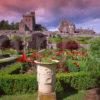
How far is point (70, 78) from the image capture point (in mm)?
12414

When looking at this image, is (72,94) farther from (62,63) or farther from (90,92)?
(62,63)

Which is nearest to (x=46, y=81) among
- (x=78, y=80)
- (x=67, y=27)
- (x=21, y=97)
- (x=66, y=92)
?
(x=21, y=97)

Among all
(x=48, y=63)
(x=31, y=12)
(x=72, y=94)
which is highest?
(x=31, y=12)

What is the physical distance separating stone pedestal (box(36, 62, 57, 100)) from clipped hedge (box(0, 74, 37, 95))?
3.12 feet

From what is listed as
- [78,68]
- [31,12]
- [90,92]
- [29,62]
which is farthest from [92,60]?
[31,12]

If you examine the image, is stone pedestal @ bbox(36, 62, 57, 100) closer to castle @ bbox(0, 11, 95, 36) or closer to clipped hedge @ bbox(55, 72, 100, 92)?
clipped hedge @ bbox(55, 72, 100, 92)

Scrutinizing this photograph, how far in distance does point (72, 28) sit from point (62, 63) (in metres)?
54.7

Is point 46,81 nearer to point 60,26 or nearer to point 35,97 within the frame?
point 35,97

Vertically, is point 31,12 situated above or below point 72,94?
above

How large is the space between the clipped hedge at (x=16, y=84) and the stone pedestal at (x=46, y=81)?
0.95 m

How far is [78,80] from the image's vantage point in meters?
12.5

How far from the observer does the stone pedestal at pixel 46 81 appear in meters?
10.7

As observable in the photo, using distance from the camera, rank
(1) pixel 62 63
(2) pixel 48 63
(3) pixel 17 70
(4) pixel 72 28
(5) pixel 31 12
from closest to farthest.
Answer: (2) pixel 48 63 → (3) pixel 17 70 → (1) pixel 62 63 → (4) pixel 72 28 → (5) pixel 31 12

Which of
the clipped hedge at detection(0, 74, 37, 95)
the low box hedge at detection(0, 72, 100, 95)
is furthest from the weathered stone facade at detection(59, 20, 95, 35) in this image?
the clipped hedge at detection(0, 74, 37, 95)
